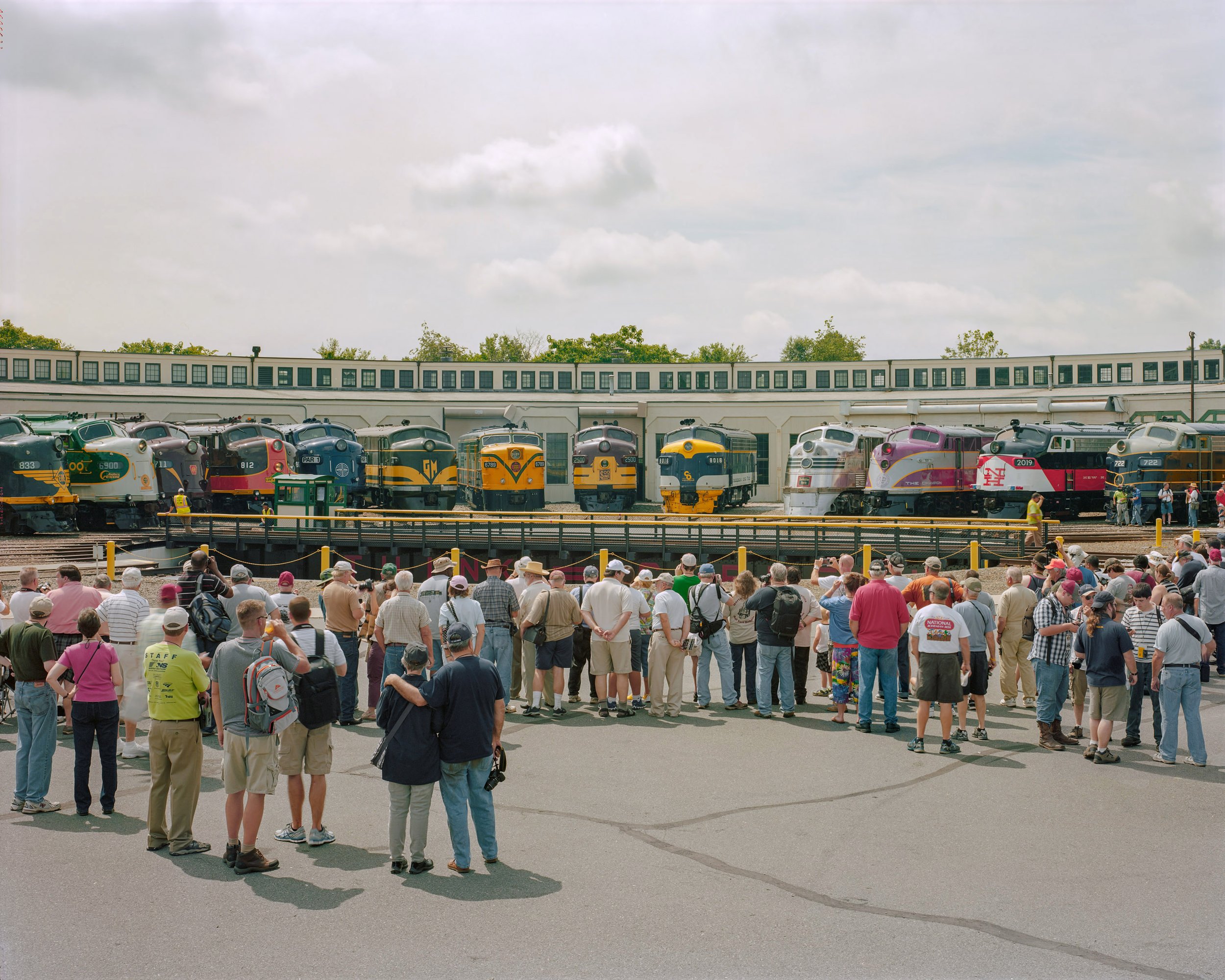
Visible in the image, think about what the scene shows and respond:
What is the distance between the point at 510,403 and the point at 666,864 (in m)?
52.8

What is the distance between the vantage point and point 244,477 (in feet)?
124

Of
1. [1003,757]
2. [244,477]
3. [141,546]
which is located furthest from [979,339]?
[1003,757]

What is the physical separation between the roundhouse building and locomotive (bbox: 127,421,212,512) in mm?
17633

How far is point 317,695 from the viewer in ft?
24.4

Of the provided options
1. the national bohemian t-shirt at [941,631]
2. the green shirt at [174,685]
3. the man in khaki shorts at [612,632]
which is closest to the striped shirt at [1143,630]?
the national bohemian t-shirt at [941,631]

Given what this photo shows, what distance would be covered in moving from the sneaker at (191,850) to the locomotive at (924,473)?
31.3m

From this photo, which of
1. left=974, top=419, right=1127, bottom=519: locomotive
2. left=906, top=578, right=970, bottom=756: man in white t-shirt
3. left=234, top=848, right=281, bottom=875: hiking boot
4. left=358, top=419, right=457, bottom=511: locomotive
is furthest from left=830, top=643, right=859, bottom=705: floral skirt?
left=358, top=419, right=457, bottom=511: locomotive

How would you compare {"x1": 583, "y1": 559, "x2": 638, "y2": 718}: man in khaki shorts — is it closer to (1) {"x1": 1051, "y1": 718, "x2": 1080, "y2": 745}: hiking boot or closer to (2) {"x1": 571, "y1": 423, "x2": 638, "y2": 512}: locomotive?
(1) {"x1": 1051, "y1": 718, "x2": 1080, "y2": 745}: hiking boot

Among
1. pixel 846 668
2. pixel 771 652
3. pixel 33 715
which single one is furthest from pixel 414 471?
pixel 33 715

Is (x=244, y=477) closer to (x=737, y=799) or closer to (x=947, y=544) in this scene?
(x=947, y=544)

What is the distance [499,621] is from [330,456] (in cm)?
3065

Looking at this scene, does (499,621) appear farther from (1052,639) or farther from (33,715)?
(1052,639)

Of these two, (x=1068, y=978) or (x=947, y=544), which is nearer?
(x=1068, y=978)

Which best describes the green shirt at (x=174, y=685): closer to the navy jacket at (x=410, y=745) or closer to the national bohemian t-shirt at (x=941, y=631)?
the navy jacket at (x=410, y=745)
